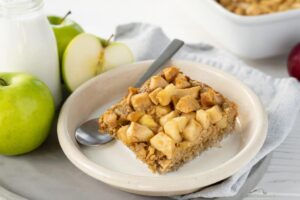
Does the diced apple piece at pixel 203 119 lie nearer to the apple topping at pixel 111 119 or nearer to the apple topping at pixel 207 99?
the apple topping at pixel 207 99

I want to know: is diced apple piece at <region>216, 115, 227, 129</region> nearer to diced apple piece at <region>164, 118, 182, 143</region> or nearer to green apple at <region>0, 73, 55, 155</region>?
diced apple piece at <region>164, 118, 182, 143</region>

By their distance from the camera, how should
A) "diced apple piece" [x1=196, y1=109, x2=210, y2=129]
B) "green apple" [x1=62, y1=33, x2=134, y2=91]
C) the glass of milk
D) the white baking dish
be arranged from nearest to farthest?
"diced apple piece" [x1=196, y1=109, x2=210, y2=129]
the glass of milk
"green apple" [x1=62, y1=33, x2=134, y2=91]
the white baking dish

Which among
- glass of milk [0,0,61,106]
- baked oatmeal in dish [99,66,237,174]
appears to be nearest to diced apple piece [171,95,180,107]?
baked oatmeal in dish [99,66,237,174]

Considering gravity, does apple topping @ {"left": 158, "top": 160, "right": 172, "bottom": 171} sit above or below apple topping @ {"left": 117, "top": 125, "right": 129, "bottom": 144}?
below

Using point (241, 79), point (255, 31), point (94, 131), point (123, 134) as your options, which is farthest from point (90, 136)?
point (255, 31)

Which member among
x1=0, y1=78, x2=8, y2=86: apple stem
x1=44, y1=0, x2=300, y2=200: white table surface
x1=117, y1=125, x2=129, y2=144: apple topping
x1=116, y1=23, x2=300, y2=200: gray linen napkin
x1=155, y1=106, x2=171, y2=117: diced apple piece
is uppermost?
x1=0, y1=78, x2=8, y2=86: apple stem

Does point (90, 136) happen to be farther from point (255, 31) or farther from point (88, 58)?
point (255, 31)
